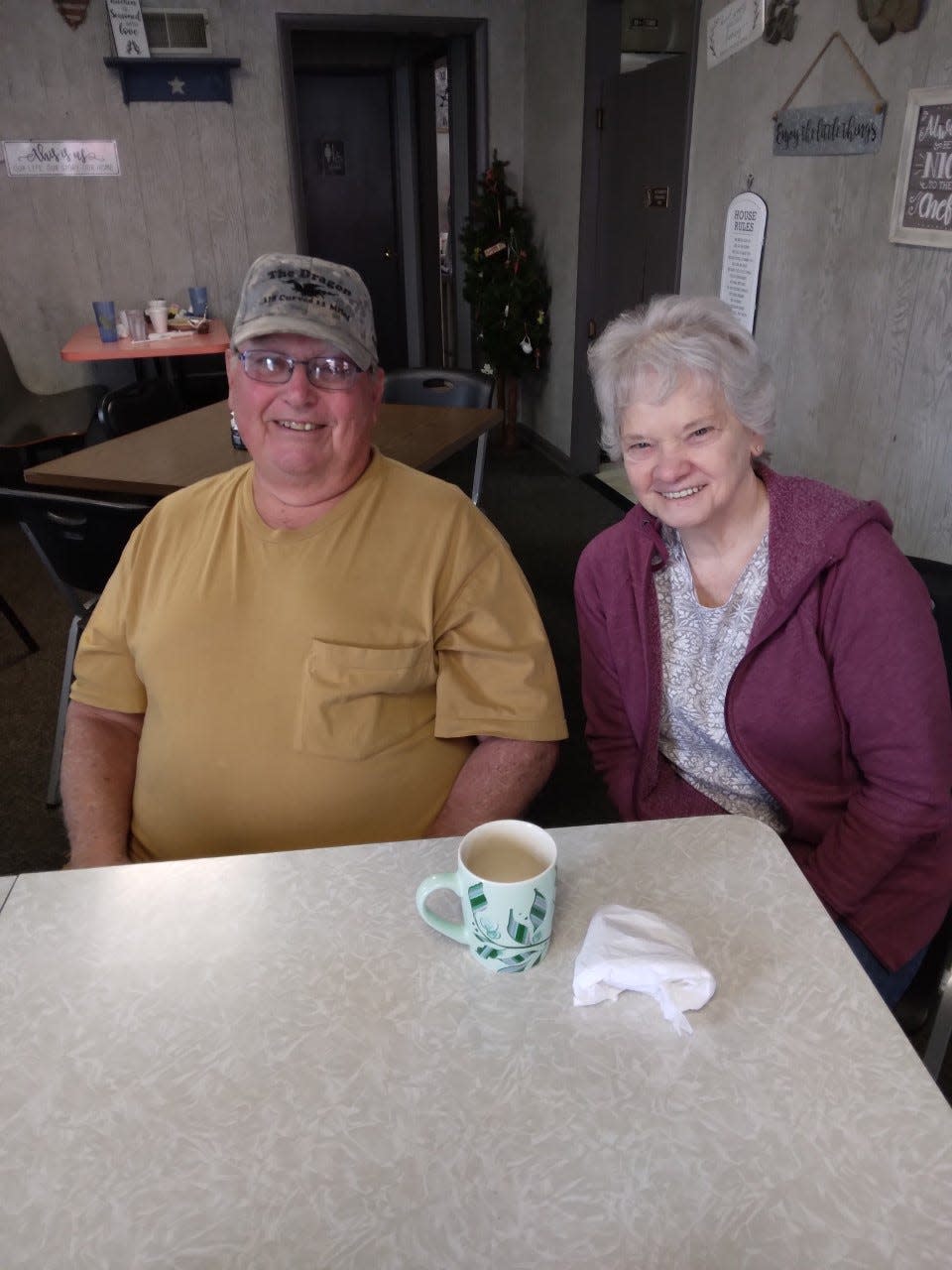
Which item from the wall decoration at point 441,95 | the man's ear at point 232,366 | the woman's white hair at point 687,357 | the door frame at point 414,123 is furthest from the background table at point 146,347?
the woman's white hair at point 687,357

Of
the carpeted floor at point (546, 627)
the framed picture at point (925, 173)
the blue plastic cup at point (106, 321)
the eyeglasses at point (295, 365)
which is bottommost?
the carpeted floor at point (546, 627)

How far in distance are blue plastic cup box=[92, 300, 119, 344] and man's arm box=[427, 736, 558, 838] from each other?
3946 mm

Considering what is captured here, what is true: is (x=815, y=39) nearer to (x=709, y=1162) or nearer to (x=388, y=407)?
(x=388, y=407)

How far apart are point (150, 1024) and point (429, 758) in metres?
0.59

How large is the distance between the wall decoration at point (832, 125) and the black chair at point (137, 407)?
6.84ft

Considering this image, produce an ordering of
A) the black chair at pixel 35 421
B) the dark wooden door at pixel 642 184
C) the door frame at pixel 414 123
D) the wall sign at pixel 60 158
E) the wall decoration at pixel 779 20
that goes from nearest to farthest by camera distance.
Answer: the wall decoration at pixel 779 20 < the dark wooden door at pixel 642 184 < the black chair at pixel 35 421 < the wall sign at pixel 60 158 < the door frame at pixel 414 123

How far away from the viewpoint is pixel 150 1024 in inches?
29.3

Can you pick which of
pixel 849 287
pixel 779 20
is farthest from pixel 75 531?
pixel 779 20

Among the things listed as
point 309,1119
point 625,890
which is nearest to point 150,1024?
point 309,1119

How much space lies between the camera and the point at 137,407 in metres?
2.90

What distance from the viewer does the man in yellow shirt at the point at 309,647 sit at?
1219 millimetres

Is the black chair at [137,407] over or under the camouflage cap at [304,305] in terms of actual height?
under

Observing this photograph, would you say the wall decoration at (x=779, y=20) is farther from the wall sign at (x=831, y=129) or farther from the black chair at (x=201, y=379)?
the black chair at (x=201, y=379)

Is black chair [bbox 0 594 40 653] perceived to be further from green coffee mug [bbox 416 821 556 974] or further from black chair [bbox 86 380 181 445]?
green coffee mug [bbox 416 821 556 974]
